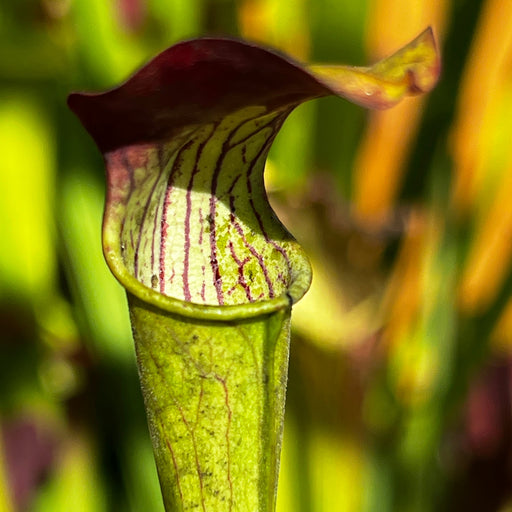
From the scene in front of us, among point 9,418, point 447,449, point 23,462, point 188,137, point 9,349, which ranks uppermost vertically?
point 188,137

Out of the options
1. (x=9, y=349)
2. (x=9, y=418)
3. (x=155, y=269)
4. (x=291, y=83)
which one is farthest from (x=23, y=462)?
(x=291, y=83)

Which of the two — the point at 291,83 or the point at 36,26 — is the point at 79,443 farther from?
the point at 291,83

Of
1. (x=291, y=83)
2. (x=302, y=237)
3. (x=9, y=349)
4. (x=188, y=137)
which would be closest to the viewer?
(x=291, y=83)

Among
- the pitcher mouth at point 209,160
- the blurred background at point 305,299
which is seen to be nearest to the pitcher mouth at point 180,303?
the pitcher mouth at point 209,160

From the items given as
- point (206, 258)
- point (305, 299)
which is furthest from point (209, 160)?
point (305, 299)

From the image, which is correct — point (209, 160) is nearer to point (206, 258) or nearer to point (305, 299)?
point (206, 258)

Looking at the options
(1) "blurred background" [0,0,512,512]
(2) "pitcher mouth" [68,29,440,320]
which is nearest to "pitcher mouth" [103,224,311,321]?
(2) "pitcher mouth" [68,29,440,320]

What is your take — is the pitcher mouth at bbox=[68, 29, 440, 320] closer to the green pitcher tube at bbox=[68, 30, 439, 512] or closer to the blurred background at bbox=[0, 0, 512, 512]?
the green pitcher tube at bbox=[68, 30, 439, 512]
